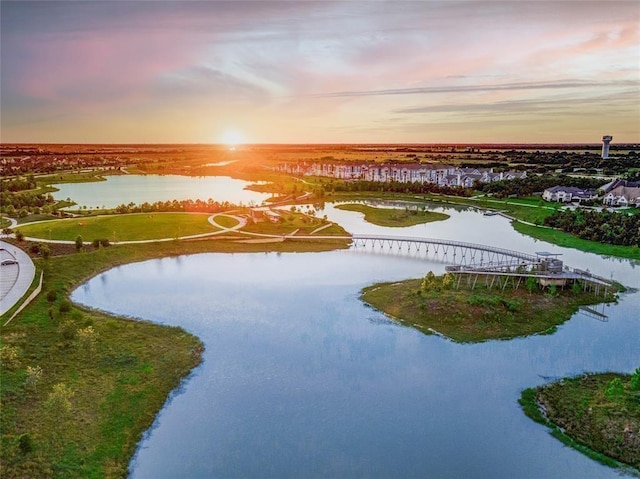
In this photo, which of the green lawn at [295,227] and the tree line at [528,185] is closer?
the green lawn at [295,227]

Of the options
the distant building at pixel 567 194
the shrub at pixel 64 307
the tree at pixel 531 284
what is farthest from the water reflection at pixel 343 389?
the distant building at pixel 567 194

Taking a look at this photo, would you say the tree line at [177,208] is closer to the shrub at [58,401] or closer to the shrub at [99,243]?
the shrub at [99,243]

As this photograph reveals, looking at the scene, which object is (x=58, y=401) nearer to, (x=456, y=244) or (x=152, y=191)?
(x=456, y=244)

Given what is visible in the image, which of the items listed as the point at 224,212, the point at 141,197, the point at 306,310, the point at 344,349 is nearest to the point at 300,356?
the point at 344,349

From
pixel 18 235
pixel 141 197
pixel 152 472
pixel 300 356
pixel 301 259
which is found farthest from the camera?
pixel 141 197

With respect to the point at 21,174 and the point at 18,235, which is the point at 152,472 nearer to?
the point at 18,235

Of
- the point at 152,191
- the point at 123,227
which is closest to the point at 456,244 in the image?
the point at 123,227

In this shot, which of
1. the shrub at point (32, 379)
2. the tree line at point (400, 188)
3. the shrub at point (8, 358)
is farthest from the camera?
the tree line at point (400, 188)
